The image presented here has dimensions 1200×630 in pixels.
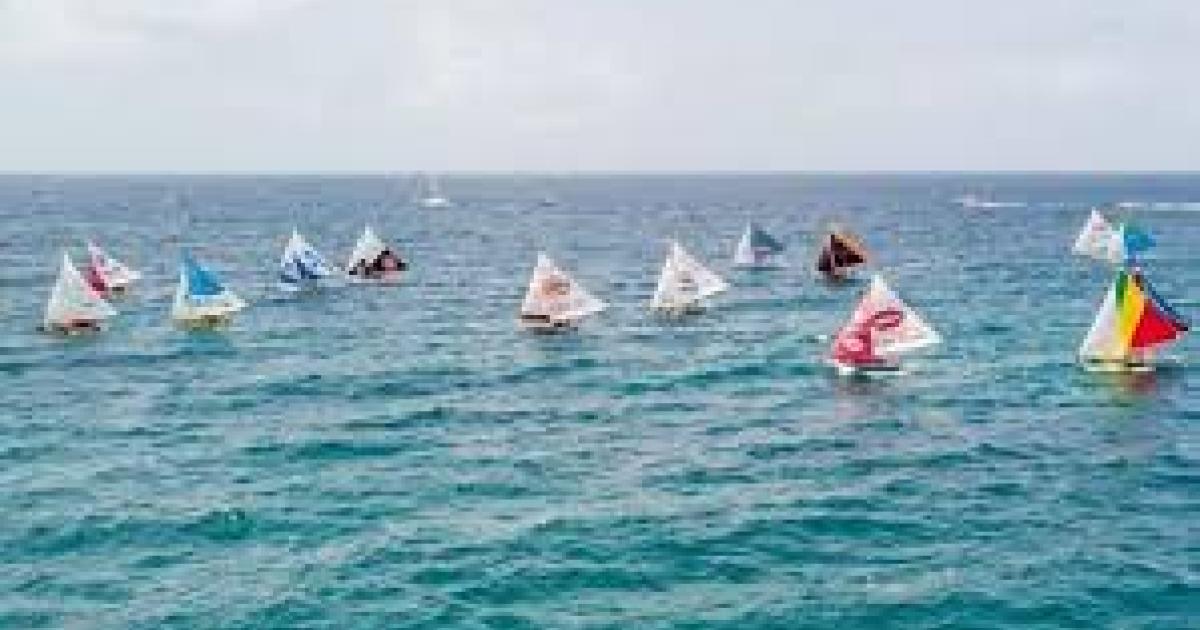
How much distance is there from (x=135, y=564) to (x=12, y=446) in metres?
21.3

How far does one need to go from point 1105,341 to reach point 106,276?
3343 inches

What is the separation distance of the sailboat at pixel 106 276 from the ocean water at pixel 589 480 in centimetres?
1983

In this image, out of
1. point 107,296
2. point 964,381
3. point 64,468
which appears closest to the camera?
point 64,468

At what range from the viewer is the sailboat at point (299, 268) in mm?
128875

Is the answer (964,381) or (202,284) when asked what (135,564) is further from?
(202,284)

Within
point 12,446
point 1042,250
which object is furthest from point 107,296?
point 1042,250

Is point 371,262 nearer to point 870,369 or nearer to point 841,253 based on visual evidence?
point 841,253

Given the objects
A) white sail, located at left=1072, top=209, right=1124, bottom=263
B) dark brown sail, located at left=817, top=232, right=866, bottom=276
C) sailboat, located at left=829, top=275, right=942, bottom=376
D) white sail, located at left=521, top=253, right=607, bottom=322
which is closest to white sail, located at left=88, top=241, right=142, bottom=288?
white sail, located at left=521, top=253, right=607, bottom=322

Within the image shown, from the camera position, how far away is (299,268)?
12950cm

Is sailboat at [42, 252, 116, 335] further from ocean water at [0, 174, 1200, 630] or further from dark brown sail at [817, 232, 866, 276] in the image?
dark brown sail at [817, 232, 866, 276]

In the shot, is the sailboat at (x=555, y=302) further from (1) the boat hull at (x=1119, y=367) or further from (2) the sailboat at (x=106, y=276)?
(2) the sailboat at (x=106, y=276)

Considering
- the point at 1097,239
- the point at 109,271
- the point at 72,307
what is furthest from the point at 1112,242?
the point at 72,307

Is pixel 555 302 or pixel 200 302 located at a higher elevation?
pixel 555 302

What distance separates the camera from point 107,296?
12581 centimetres
